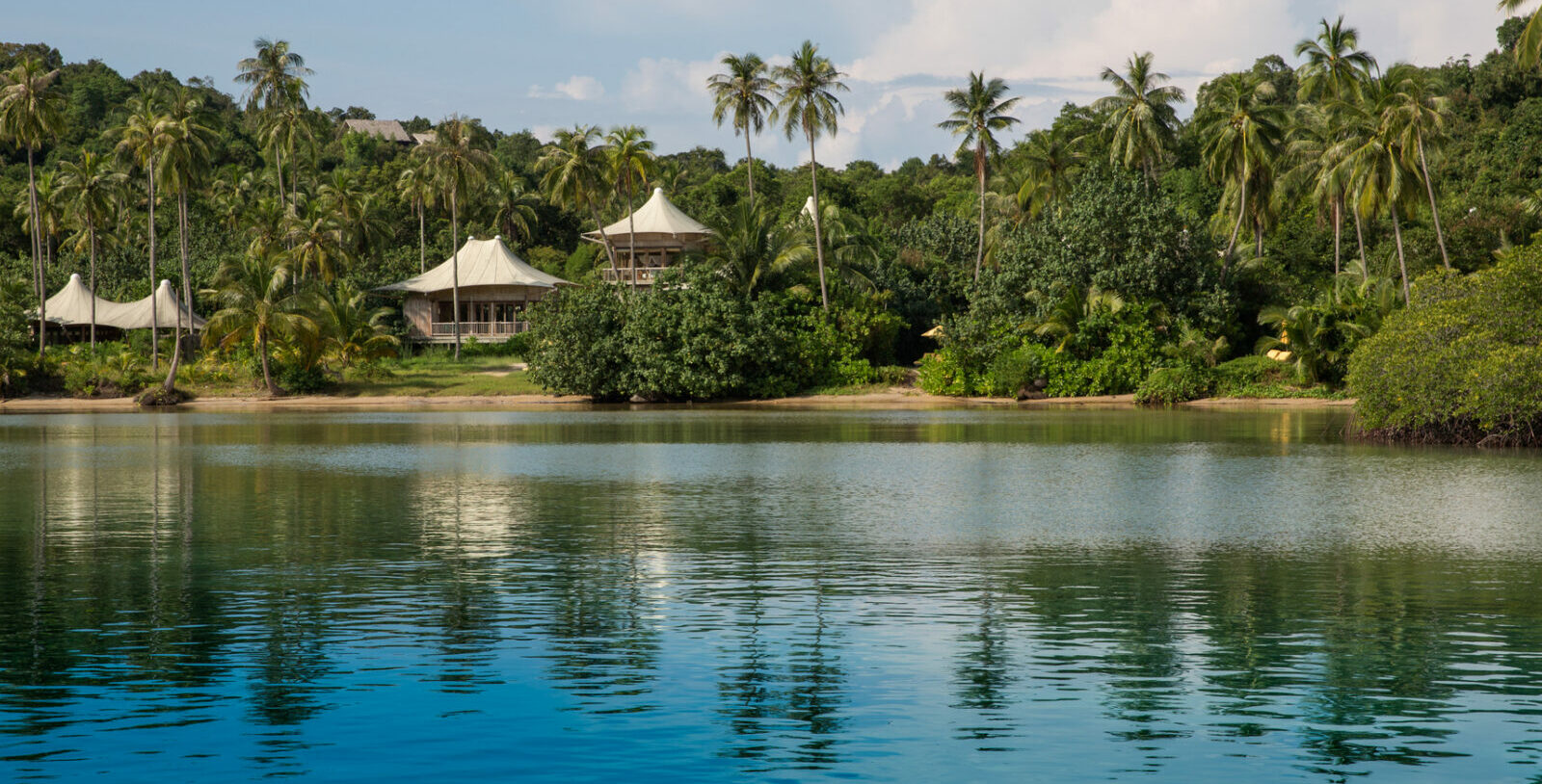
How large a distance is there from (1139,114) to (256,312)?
38253 mm

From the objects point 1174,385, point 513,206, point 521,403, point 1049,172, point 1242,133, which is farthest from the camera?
point 513,206

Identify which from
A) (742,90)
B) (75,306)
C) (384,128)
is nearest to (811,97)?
(742,90)

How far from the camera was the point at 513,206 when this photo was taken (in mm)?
88750

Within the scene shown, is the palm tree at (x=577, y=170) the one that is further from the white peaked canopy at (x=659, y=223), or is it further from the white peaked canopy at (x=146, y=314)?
the white peaked canopy at (x=146, y=314)

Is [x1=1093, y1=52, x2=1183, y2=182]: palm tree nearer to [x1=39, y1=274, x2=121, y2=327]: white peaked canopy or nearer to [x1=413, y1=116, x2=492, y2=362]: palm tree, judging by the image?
[x1=413, y1=116, x2=492, y2=362]: palm tree

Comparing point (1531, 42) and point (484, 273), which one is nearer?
point (1531, 42)

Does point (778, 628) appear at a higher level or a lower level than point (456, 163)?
lower

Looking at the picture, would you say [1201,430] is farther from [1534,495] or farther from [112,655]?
[112,655]

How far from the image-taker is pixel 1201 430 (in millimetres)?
36906

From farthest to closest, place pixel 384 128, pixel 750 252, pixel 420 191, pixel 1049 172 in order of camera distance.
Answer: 1. pixel 384 128
2. pixel 420 191
3. pixel 1049 172
4. pixel 750 252

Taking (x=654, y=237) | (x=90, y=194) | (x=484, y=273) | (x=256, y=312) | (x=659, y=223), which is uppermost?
(x=90, y=194)

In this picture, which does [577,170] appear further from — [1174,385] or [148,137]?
[1174,385]

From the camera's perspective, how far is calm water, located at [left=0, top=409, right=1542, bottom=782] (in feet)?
26.9

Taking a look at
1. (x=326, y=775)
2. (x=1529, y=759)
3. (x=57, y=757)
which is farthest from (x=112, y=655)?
(x=1529, y=759)
